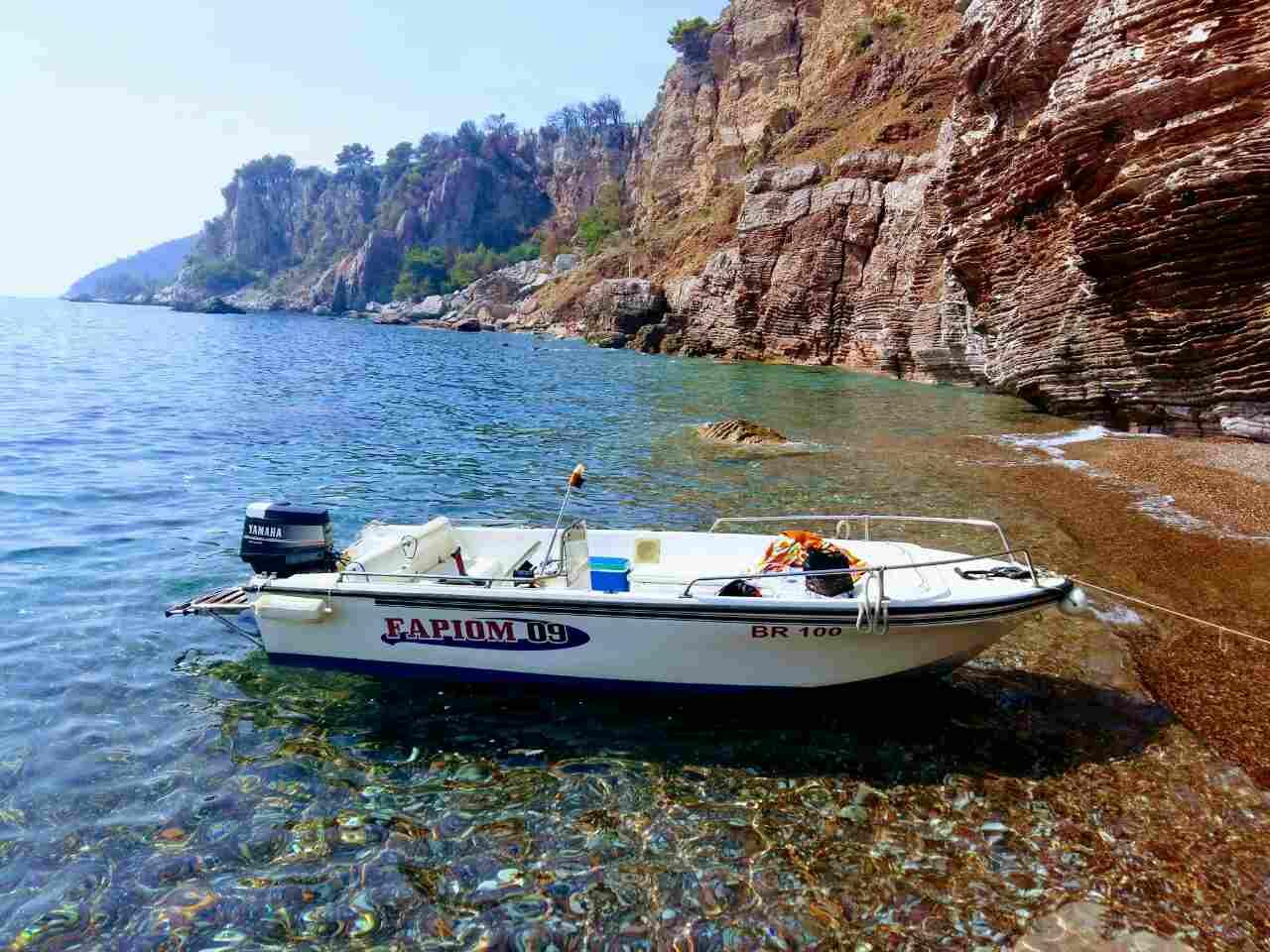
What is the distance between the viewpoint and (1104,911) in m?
4.64

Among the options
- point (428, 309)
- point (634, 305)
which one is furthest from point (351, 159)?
point (634, 305)

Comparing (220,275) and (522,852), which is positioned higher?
(220,275)

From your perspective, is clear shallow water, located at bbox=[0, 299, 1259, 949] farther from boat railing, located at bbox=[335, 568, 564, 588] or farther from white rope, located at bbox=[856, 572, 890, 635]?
boat railing, located at bbox=[335, 568, 564, 588]

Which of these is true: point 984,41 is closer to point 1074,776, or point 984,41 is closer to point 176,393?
point 1074,776

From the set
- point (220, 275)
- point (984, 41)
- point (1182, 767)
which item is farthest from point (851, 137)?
point (220, 275)

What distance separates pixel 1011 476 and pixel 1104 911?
43.7ft

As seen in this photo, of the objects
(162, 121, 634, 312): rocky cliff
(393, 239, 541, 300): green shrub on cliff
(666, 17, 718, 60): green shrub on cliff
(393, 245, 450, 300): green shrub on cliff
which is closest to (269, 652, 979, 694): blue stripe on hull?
(666, 17, 718, 60): green shrub on cliff

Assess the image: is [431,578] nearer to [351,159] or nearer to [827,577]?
[827,577]

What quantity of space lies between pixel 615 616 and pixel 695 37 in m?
102

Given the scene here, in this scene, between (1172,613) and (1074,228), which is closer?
(1172,613)

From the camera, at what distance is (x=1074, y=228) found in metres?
19.2

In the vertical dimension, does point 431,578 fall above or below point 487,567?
above

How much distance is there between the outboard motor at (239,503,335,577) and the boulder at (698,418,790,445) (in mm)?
14081

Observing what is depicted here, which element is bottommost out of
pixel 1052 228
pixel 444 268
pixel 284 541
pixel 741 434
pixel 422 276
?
pixel 741 434
